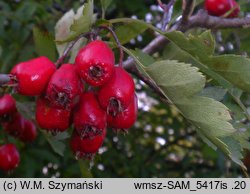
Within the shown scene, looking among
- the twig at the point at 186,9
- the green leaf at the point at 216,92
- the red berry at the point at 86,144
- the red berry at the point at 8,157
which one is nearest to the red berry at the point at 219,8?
the twig at the point at 186,9

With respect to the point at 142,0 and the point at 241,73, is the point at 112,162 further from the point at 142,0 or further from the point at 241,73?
the point at 241,73

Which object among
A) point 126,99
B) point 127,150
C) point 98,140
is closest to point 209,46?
point 126,99

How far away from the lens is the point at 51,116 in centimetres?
104

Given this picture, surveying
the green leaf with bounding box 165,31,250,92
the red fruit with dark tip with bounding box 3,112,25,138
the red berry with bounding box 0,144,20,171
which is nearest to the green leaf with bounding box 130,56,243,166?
the green leaf with bounding box 165,31,250,92

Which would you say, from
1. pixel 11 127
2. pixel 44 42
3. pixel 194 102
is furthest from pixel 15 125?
pixel 194 102

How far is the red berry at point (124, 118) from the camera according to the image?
1021 mm

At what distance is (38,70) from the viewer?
3.40 ft

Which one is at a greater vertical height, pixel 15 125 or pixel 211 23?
pixel 211 23

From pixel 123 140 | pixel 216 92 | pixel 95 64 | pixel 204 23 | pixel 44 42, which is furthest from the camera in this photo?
pixel 123 140

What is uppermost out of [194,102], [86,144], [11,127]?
[194,102]

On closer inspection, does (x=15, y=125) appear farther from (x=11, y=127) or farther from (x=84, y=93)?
(x=84, y=93)

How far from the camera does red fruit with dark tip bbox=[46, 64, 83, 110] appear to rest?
986mm

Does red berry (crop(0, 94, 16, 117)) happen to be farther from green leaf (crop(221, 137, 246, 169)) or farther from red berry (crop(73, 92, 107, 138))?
green leaf (crop(221, 137, 246, 169))

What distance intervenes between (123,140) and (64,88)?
1824 mm
